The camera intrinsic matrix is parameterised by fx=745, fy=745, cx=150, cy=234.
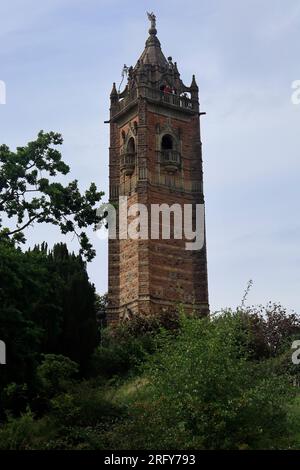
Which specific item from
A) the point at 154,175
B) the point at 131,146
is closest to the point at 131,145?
the point at 131,146

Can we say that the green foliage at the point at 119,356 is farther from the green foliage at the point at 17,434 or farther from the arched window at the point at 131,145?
the arched window at the point at 131,145

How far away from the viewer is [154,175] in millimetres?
46438

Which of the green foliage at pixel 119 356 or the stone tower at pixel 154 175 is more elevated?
the stone tower at pixel 154 175

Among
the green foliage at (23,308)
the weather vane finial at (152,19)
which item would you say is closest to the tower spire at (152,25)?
the weather vane finial at (152,19)

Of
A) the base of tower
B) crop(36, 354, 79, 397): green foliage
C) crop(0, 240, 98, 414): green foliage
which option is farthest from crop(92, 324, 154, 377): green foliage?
the base of tower

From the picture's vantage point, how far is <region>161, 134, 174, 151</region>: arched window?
48.4 m

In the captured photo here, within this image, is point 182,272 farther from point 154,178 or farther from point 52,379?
point 52,379

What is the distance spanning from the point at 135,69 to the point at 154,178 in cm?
828

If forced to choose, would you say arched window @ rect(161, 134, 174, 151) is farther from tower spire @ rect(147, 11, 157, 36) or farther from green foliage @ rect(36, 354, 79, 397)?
green foliage @ rect(36, 354, 79, 397)

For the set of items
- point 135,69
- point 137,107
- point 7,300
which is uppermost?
point 135,69

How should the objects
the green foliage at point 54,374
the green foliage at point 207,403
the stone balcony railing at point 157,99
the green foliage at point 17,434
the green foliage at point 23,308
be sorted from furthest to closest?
the stone balcony railing at point 157,99 → the green foliage at point 54,374 → the green foliage at point 23,308 → the green foliage at point 17,434 → the green foliage at point 207,403

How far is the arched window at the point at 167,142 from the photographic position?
4841 centimetres

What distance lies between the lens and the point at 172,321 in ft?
115

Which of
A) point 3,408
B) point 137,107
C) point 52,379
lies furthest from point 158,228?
point 3,408
